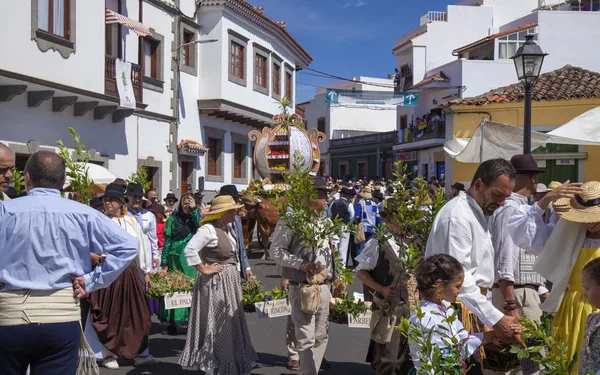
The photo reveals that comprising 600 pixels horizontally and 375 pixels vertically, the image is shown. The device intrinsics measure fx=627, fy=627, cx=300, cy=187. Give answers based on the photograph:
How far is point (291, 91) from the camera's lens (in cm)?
3020

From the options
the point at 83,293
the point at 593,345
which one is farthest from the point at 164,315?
the point at 593,345

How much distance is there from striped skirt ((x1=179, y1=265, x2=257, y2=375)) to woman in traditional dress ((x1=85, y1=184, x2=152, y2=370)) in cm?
98

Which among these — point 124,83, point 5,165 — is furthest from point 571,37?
point 5,165

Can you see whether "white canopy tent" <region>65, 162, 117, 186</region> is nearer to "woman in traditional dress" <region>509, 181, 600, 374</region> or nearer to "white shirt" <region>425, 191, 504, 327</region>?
"white shirt" <region>425, 191, 504, 327</region>

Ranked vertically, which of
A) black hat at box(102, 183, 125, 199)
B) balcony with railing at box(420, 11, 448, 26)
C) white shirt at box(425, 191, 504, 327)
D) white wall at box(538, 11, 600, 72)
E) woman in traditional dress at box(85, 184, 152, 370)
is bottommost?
woman in traditional dress at box(85, 184, 152, 370)

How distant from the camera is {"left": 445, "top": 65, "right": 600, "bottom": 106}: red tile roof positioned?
1806 centimetres

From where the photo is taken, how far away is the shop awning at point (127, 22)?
56.4ft

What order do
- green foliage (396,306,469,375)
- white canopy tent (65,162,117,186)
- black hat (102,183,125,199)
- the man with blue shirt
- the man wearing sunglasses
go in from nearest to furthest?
green foliage (396,306,469,375), the man with blue shirt, the man wearing sunglasses, black hat (102,183,125,199), white canopy tent (65,162,117,186)

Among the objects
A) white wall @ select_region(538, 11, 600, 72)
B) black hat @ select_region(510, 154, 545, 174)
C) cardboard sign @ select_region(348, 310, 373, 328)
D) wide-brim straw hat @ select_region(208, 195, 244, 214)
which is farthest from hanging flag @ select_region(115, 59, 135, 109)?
white wall @ select_region(538, 11, 600, 72)

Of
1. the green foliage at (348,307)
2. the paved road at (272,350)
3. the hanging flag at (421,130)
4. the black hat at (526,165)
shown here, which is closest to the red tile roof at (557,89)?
the paved road at (272,350)

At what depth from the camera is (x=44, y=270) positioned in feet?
11.9

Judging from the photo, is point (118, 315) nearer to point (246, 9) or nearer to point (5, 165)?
point (5, 165)

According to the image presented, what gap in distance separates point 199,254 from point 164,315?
7.92 feet

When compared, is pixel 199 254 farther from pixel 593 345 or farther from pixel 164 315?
pixel 593 345
